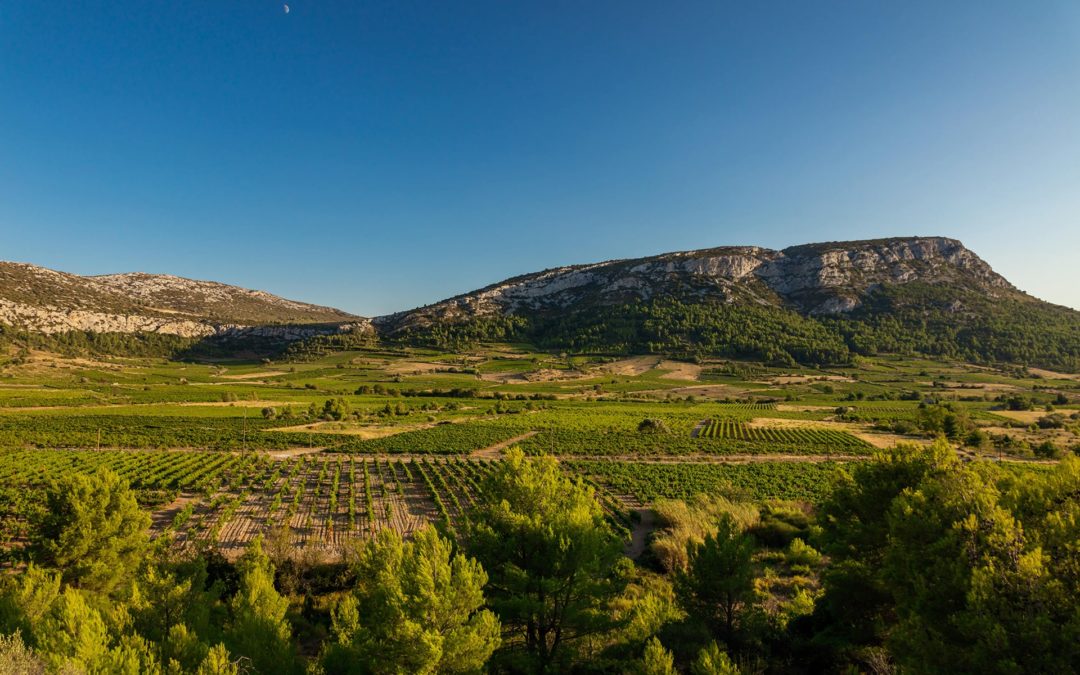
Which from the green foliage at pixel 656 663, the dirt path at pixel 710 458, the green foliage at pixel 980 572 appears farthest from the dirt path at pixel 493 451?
the green foliage at pixel 656 663

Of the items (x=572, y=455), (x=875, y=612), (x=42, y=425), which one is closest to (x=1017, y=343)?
(x=572, y=455)

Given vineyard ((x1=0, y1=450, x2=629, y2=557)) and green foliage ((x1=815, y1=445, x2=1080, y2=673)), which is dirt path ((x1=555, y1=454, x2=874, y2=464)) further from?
green foliage ((x1=815, y1=445, x2=1080, y2=673))

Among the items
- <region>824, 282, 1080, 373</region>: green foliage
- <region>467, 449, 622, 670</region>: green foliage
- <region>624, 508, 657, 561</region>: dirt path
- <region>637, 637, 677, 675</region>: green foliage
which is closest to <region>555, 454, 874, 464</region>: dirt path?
<region>624, 508, 657, 561</region>: dirt path

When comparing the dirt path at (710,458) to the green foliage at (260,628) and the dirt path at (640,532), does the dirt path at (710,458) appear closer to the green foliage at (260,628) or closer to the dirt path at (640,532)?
the dirt path at (640,532)

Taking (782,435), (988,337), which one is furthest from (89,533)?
(988,337)

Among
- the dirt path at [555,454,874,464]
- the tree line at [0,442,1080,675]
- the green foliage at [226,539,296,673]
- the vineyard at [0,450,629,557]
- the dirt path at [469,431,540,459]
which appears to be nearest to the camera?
the tree line at [0,442,1080,675]

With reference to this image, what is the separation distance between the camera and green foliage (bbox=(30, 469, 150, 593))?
20953 mm

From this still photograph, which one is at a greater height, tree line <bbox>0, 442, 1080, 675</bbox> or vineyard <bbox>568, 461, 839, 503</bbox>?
tree line <bbox>0, 442, 1080, 675</bbox>

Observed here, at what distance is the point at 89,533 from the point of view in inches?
846

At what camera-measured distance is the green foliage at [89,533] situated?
68.7ft

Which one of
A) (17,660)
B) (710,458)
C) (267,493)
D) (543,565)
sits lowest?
(710,458)

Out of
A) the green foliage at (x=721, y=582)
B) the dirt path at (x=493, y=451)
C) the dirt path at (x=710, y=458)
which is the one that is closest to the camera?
the green foliage at (x=721, y=582)

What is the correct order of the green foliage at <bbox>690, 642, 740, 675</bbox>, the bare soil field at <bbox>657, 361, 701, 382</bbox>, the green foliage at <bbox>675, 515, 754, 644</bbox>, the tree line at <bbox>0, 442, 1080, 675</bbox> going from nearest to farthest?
the tree line at <bbox>0, 442, 1080, 675</bbox> → the green foliage at <bbox>690, 642, 740, 675</bbox> → the green foliage at <bbox>675, 515, 754, 644</bbox> → the bare soil field at <bbox>657, 361, 701, 382</bbox>

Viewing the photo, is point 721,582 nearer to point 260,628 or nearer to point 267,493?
point 260,628
